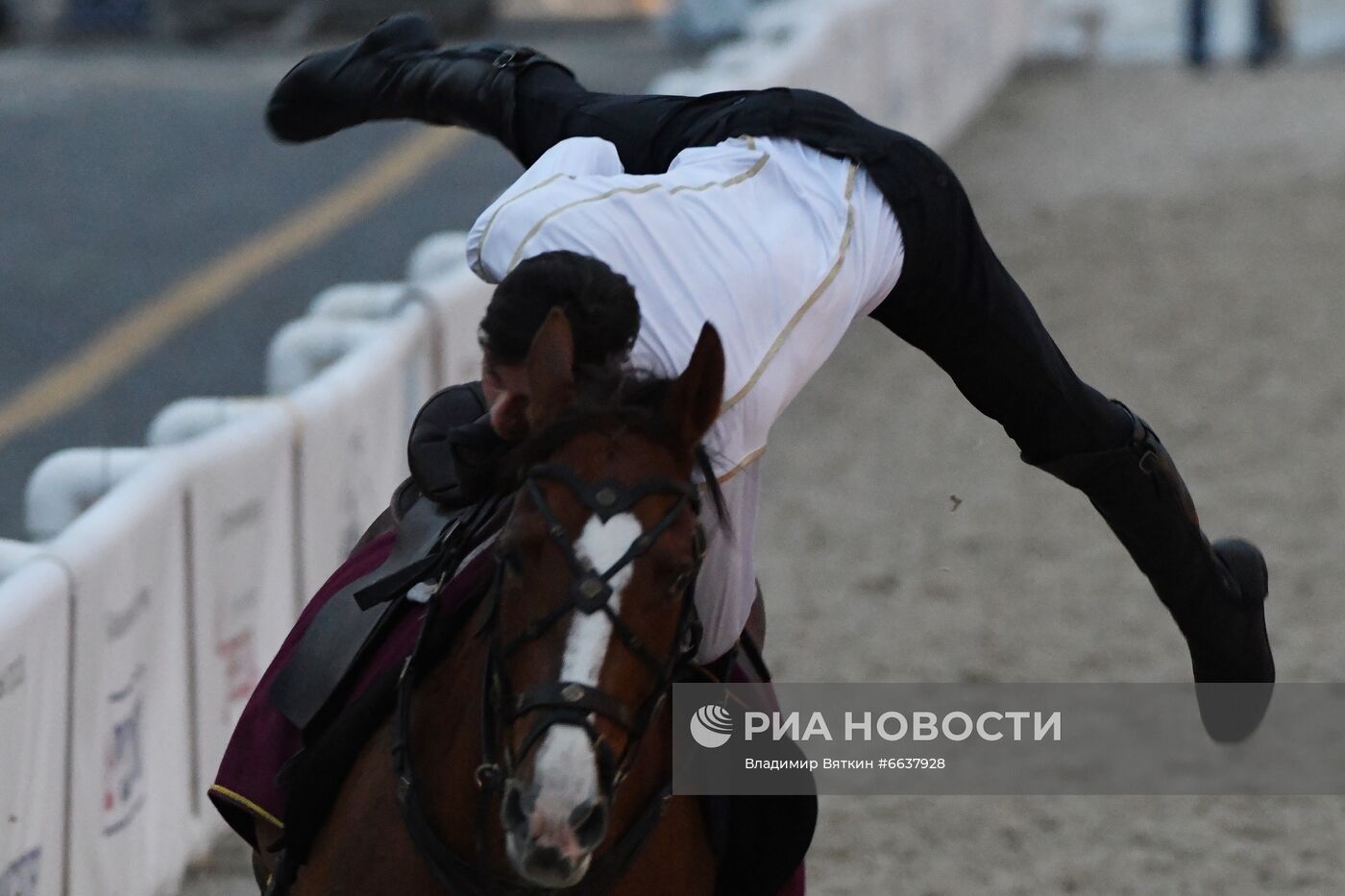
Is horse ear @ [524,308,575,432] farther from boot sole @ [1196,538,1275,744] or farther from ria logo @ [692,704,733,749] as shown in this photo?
boot sole @ [1196,538,1275,744]

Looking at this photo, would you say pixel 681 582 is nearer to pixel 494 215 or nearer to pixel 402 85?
pixel 494 215

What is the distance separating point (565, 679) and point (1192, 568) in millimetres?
2212

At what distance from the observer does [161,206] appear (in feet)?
50.1

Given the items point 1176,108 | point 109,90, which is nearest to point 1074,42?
point 1176,108

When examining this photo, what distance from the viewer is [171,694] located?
5.75m

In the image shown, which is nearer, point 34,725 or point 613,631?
point 613,631

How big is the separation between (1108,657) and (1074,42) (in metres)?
15.0

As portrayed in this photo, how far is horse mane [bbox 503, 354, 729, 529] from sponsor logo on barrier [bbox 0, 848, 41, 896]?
6.73 feet

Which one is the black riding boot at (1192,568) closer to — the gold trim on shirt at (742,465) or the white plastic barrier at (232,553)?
the gold trim on shirt at (742,465)

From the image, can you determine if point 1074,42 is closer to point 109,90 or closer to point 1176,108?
point 1176,108

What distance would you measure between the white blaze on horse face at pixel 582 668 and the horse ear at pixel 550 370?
213 millimetres

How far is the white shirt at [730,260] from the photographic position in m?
3.40

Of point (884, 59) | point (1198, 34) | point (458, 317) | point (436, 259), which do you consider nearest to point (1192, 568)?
point (458, 317)

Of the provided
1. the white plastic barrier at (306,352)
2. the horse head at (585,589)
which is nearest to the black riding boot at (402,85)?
the horse head at (585,589)
